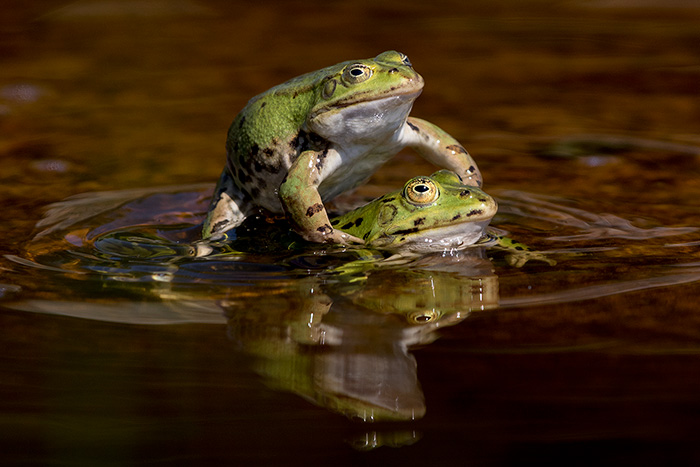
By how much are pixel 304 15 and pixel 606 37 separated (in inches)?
125

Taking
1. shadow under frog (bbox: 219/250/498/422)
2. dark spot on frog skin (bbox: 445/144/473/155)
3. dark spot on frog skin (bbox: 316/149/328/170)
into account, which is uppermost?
dark spot on frog skin (bbox: 445/144/473/155)

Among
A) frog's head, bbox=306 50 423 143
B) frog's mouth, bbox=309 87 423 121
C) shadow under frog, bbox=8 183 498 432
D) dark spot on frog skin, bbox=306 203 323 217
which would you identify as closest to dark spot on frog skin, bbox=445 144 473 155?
frog's head, bbox=306 50 423 143

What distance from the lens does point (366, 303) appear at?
3109 mm

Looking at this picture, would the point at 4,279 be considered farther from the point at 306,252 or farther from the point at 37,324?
the point at 306,252

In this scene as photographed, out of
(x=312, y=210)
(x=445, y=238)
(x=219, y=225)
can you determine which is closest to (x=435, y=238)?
(x=445, y=238)

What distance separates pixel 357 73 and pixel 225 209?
1.09 m

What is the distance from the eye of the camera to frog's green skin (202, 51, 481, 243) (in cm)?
369

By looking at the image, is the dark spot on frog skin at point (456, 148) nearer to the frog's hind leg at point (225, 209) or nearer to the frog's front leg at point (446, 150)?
the frog's front leg at point (446, 150)

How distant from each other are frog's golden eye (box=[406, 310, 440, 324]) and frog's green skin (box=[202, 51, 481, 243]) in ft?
2.72

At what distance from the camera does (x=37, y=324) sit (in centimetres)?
295

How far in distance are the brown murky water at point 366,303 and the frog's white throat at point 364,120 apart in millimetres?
552

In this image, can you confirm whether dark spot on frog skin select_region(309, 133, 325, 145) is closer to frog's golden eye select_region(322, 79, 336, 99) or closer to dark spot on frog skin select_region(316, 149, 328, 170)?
dark spot on frog skin select_region(316, 149, 328, 170)

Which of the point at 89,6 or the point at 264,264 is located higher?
the point at 89,6

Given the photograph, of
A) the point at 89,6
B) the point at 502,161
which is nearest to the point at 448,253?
the point at 502,161
